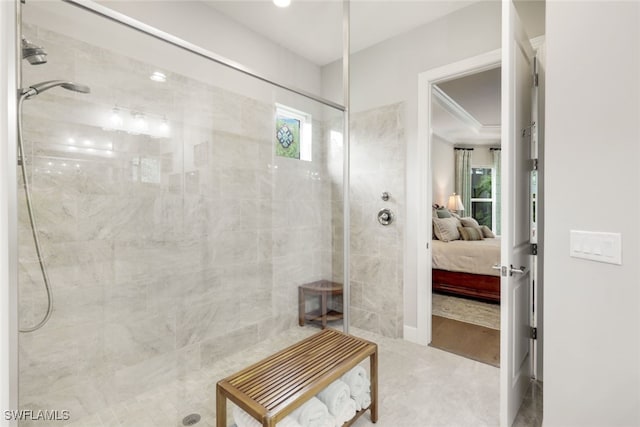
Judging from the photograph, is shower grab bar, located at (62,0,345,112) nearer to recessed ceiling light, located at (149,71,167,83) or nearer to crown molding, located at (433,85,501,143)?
recessed ceiling light, located at (149,71,167,83)

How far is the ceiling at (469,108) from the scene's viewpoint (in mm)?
3725

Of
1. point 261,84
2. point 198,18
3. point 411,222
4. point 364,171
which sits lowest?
point 411,222

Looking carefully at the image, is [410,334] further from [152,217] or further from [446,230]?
[446,230]

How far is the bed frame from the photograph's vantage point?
3.72 meters

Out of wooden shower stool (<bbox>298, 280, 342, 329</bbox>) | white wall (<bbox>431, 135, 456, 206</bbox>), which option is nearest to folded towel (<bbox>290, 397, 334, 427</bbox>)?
wooden shower stool (<bbox>298, 280, 342, 329</bbox>)

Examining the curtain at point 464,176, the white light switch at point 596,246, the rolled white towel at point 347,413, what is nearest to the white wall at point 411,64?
the rolled white towel at point 347,413

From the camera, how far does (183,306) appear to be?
2002 millimetres

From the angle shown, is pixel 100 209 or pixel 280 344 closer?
pixel 100 209

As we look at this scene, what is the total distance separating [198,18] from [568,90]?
2380mm

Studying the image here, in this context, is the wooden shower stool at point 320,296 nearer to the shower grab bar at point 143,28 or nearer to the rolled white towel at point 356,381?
the rolled white towel at point 356,381

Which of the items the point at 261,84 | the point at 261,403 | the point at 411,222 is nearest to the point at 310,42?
the point at 261,84

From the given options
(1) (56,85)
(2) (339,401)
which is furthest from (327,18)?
(2) (339,401)

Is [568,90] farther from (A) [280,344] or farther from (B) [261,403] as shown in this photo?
(A) [280,344]

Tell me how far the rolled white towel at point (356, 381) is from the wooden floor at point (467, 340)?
3.99 feet
